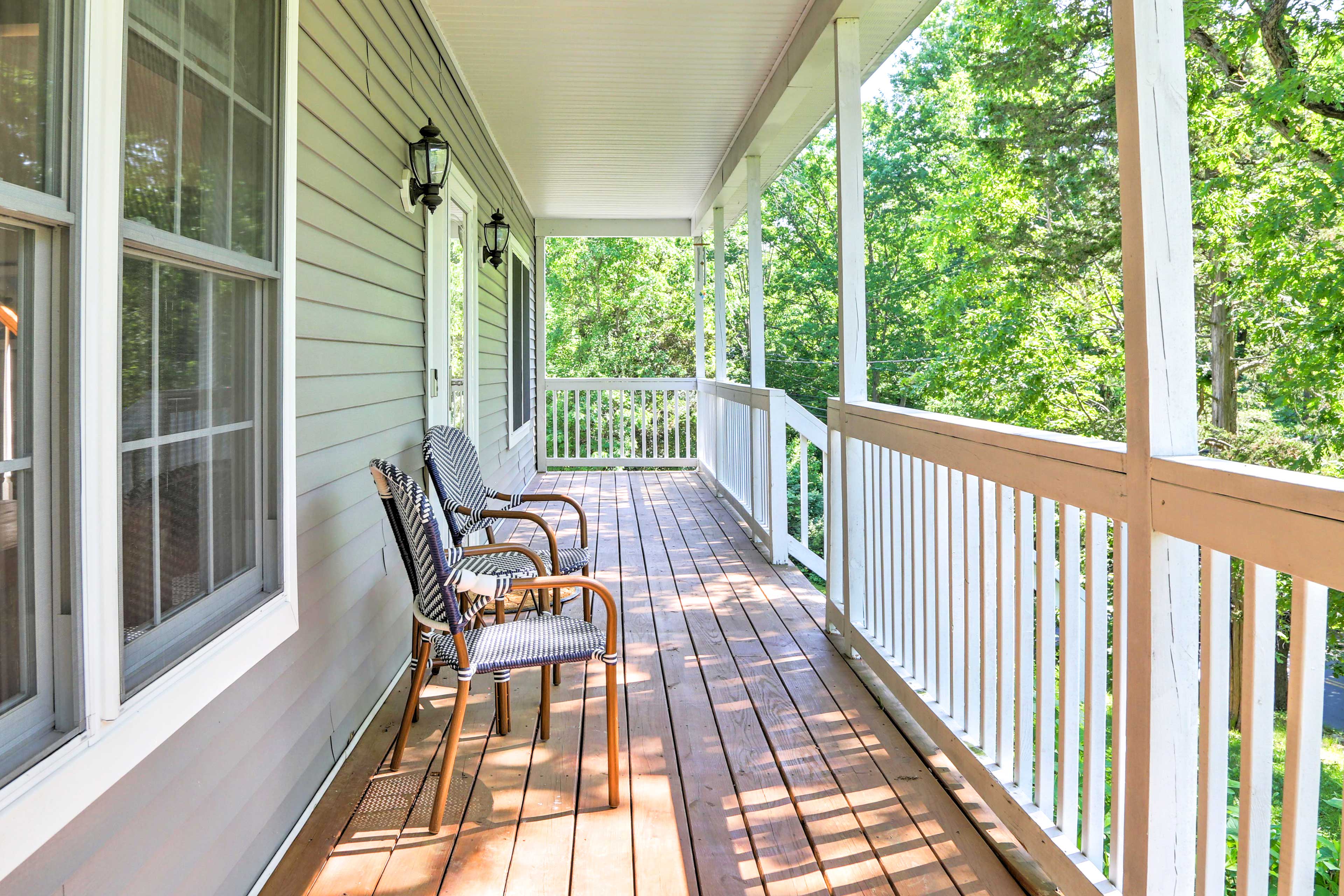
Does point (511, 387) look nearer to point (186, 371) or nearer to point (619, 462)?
point (619, 462)

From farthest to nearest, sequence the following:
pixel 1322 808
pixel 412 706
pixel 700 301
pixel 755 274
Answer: pixel 700 301
pixel 1322 808
pixel 755 274
pixel 412 706

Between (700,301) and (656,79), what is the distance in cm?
417

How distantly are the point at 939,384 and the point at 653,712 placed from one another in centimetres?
1290

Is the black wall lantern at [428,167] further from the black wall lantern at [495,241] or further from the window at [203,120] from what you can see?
the black wall lantern at [495,241]

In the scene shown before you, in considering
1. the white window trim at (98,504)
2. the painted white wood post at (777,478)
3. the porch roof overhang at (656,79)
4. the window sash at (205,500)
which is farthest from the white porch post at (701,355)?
the white window trim at (98,504)

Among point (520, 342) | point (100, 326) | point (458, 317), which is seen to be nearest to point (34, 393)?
point (100, 326)

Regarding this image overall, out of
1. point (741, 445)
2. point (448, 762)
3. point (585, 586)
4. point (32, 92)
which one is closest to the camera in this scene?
point (32, 92)

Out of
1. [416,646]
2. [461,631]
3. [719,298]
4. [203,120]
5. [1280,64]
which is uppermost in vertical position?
[1280,64]

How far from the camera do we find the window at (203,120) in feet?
4.68

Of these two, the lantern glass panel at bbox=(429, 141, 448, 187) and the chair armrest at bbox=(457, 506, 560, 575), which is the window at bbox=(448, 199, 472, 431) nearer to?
the lantern glass panel at bbox=(429, 141, 448, 187)

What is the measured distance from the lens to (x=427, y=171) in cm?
349

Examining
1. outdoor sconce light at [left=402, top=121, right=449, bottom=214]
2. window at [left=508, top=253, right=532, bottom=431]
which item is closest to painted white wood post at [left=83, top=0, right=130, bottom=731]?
outdoor sconce light at [left=402, top=121, right=449, bottom=214]

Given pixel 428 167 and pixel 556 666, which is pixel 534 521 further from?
pixel 428 167

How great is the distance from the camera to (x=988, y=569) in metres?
2.20
